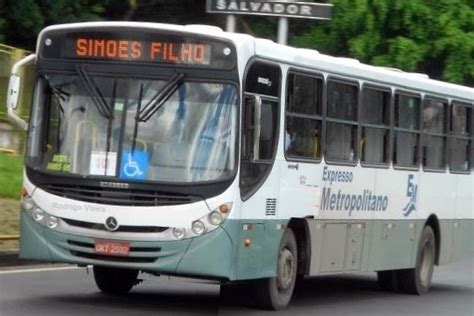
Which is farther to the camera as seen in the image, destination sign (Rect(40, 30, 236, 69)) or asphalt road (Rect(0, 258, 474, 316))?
asphalt road (Rect(0, 258, 474, 316))

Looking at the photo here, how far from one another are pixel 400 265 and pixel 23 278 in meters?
4.94

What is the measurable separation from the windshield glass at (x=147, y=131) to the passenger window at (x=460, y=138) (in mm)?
6593

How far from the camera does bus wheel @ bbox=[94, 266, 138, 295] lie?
13875mm

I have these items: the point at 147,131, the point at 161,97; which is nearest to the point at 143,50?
the point at 161,97

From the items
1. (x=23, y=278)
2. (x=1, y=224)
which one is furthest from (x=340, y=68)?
(x=1, y=224)

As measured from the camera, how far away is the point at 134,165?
12.1m

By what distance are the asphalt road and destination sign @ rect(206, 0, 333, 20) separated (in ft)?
12.6

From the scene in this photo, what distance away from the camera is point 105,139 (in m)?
12.2

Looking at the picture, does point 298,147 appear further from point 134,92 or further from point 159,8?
point 159,8

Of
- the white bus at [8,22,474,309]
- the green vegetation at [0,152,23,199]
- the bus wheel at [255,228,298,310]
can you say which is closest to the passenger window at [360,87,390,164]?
the white bus at [8,22,474,309]

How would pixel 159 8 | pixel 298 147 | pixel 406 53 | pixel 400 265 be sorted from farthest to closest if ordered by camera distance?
1. pixel 159 8
2. pixel 406 53
3. pixel 400 265
4. pixel 298 147

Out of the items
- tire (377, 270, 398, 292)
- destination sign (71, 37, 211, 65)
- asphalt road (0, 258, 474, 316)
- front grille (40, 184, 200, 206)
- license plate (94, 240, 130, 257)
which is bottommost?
asphalt road (0, 258, 474, 316)

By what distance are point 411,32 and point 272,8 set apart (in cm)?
1081

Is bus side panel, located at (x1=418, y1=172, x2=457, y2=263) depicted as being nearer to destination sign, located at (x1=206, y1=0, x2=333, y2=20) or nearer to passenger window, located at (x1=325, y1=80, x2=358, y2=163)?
passenger window, located at (x1=325, y1=80, x2=358, y2=163)
